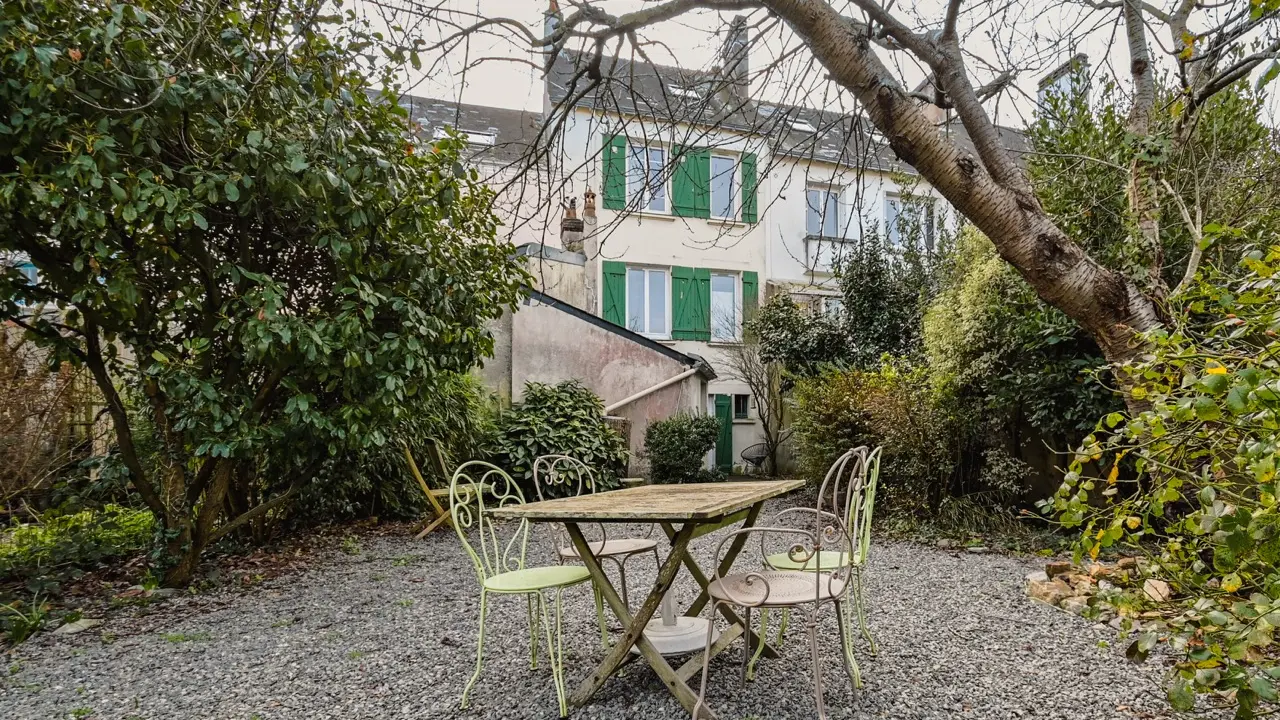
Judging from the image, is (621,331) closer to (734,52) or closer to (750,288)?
(750,288)

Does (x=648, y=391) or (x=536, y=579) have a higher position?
(x=648, y=391)

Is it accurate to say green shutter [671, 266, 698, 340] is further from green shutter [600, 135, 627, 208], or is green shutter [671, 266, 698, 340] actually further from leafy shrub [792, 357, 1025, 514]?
leafy shrub [792, 357, 1025, 514]

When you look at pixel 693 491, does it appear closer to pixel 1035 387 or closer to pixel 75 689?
pixel 75 689

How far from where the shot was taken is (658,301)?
1311 centimetres

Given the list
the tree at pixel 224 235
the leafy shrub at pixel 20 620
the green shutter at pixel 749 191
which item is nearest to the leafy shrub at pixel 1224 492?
the green shutter at pixel 749 191

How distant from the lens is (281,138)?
3.78 metres

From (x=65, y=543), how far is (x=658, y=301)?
9624 millimetres

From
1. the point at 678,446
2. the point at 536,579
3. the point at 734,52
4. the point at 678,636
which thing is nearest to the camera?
the point at 536,579

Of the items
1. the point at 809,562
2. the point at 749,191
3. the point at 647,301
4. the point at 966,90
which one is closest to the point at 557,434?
the point at 749,191

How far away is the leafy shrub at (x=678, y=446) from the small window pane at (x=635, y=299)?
313 cm

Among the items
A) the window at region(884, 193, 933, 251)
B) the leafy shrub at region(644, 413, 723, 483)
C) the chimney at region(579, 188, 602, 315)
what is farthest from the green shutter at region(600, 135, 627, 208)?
the window at region(884, 193, 933, 251)

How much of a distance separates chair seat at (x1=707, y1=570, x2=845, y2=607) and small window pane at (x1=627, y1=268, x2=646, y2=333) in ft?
33.4

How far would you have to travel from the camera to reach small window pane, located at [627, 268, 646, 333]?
508 inches

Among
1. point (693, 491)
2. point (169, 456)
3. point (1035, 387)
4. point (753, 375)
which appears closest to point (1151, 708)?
point (693, 491)
